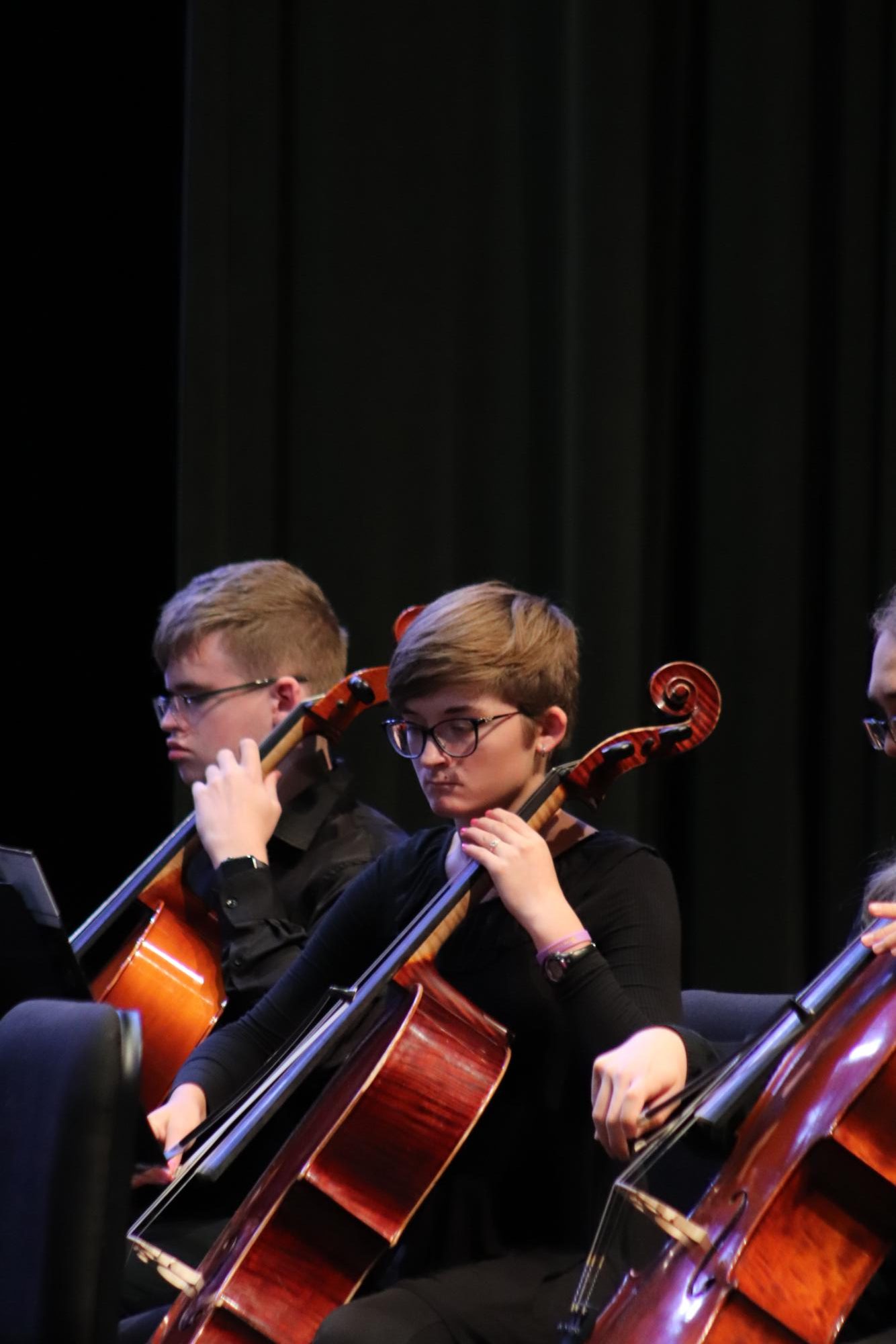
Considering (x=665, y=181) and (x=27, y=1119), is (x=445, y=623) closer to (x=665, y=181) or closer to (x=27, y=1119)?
(x=27, y=1119)

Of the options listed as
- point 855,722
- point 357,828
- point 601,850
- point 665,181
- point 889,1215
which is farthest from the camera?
point 665,181

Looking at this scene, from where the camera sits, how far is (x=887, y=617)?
1837 mm

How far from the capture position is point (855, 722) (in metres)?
2.78

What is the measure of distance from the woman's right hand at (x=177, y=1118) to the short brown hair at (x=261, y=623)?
30.1 inches

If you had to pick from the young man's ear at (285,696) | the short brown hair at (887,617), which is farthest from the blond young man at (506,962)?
the young man's ear at (285,696)

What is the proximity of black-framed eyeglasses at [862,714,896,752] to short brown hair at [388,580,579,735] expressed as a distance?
0.36m

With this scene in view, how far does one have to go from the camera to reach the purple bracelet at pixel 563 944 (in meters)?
1.65

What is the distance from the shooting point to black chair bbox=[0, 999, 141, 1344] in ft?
4.19

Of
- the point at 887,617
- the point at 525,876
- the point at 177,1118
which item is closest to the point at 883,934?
the point at 525,876

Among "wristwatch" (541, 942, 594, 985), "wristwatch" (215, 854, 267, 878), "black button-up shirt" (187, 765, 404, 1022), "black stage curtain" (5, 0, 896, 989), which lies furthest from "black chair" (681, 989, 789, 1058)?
"black stage curtain" (5, 0, 896, 989)

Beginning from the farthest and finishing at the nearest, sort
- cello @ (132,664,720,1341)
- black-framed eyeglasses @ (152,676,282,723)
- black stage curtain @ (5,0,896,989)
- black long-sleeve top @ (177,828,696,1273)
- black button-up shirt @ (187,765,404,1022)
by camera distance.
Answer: black stage curtain @ (5,0,896,989) → black-framed eyeglasses @ (152,676,282,723) → black button-up shirt @ (187,765,404,1022) → black long-sleeve top @ (177,828,696,1273) → cello @ (132,664,720,1341)

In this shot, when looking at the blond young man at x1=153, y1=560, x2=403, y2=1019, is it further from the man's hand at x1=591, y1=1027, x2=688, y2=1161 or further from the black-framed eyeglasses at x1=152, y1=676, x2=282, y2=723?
the man's hand at x1=591, y1=1027, x2=688, y2=1161

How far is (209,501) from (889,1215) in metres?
2.01

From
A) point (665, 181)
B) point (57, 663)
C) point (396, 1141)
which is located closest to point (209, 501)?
point (57, 663)
